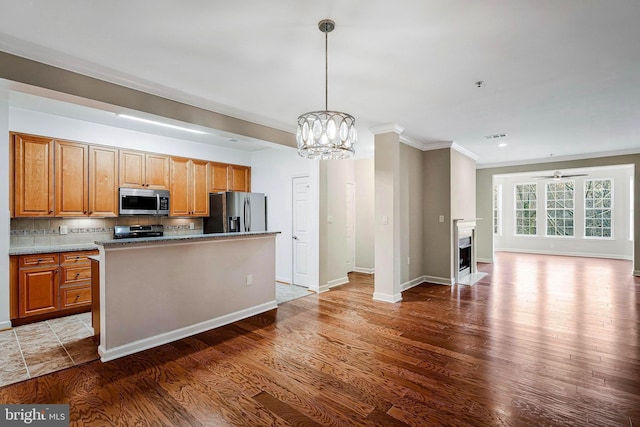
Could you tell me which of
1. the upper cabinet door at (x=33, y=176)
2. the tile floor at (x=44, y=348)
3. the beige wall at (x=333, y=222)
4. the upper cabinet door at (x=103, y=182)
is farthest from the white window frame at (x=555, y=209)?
the upper cabinet door at (x=33, y=176)

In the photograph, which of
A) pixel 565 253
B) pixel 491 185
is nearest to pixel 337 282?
pixel 491 185

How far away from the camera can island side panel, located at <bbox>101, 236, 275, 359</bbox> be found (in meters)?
2.93

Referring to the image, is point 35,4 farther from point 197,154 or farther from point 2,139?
point 197,154

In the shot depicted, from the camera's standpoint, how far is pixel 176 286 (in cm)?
336

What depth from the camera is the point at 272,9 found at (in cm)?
200

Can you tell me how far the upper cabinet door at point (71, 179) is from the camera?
4.27 meters

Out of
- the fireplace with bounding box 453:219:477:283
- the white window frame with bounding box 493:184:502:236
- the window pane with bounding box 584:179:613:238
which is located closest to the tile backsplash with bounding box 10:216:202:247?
the fireplace with bounding box 453:219:477:283

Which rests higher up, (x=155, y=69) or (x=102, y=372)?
(x=155, y=69)

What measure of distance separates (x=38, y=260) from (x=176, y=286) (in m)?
1.96

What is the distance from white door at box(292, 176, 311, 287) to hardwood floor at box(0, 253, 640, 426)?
1402 mm

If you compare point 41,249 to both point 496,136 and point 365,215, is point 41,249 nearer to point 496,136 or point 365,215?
point 365,215

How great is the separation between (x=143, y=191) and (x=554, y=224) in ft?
36.6

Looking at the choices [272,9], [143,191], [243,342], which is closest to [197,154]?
[143,191]

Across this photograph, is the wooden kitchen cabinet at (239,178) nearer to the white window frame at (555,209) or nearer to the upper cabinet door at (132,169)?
the upper cabinet door at (132,169)
